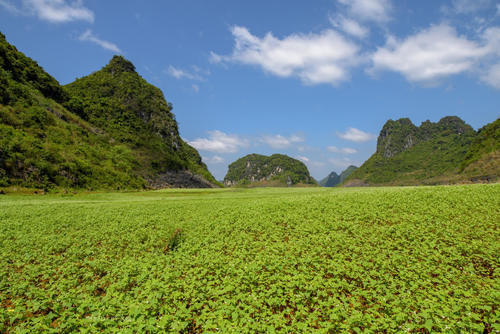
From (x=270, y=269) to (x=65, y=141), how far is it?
205 ft

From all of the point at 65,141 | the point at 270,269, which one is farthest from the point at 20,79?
the point at 270,269

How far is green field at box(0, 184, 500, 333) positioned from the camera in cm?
737

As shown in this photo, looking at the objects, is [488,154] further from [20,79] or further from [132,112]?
[20,79]

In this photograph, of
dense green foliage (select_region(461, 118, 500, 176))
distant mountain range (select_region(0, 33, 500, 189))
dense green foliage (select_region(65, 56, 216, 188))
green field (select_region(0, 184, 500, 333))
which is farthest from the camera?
dense green foliage (select_region(65, 56, 216, 188))

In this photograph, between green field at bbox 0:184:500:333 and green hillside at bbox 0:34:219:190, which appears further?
green hillside at bbox 0:34:219:190

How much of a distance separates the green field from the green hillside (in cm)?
2787

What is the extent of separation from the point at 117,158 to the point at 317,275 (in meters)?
74.7

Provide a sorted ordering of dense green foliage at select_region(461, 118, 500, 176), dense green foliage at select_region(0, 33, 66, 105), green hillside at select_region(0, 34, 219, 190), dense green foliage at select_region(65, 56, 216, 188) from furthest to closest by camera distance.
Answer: dense green foliage at select_region(65, 56, 216, 188)
dense green foliage at select_region(461, 118, 500, 176)
dense green foliage at select_region(0, 33, 66, 105)
green hillside at select_region(0, 34, 219, 190)

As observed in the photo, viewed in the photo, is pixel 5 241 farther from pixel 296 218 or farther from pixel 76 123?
pixel 76 123

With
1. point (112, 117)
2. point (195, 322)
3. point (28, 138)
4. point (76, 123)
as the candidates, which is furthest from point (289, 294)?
point (112, 117)

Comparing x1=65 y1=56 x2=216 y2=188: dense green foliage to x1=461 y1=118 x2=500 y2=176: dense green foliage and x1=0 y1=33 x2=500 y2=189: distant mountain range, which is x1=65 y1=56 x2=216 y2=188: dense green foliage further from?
x1=461 y1=118 x2=500 y2=176: dense green foliage

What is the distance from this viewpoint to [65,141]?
178 feet

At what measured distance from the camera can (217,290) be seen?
30.7ft

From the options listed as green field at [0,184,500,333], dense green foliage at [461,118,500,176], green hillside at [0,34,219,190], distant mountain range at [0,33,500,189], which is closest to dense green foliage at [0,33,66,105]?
green hillside at [0,34,219,190]
